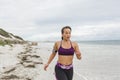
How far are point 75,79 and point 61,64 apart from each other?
8.16 m

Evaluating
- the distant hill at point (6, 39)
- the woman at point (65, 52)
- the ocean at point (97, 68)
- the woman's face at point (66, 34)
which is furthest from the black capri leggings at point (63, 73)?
the distant hill at point (6, 39)

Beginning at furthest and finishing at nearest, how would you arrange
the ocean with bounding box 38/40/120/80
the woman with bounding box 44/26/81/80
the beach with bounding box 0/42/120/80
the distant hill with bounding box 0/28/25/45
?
the distant hill with bounding box 0/28/25/45 → the ocean with bounding box 38/40/120/80 → the beach with bounding box 0/42/120/80 → the woman with bounding box 44/26/81/80

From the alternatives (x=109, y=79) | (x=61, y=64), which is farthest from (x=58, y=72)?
(x=109, y=79)

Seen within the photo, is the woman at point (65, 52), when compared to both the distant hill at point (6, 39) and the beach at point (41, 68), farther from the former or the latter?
the distant hill at point (6, 39)

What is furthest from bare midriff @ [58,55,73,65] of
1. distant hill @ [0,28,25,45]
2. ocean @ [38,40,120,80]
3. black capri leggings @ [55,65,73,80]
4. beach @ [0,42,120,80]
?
distant hill @ [0,28,25,45]

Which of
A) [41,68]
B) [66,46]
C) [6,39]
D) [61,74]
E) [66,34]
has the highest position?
[66,34]

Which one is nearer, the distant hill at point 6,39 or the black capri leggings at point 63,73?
the black capri leggings at point 63,73

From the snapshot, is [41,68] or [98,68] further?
[98,68]

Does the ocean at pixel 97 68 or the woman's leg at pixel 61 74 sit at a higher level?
the woman's leg at pixel 61 74

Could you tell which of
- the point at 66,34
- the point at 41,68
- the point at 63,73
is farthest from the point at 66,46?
Result: the point at 41,68

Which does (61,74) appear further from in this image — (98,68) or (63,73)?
(98,68)

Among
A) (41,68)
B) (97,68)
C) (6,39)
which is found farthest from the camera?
(6,39)

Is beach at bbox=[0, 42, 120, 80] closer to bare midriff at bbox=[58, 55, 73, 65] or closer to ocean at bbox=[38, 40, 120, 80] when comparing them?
ocean at bbox=[38, 40, 120, 80]

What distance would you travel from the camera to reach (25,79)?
14.3 m
